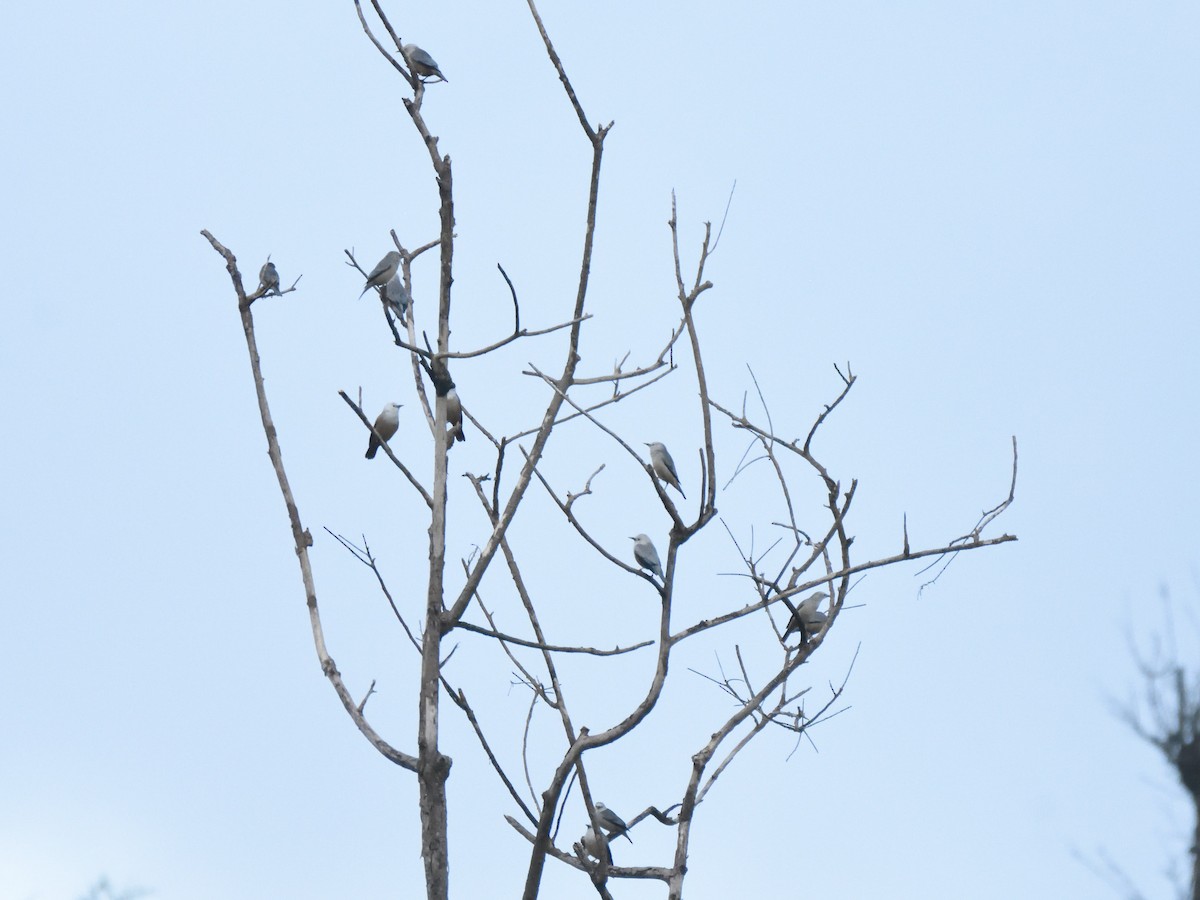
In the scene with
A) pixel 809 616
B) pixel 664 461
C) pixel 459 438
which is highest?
pixel 664 461

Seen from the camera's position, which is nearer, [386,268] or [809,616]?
[809,616]

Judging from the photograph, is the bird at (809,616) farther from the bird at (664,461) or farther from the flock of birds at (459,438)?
the bird at (664,461)

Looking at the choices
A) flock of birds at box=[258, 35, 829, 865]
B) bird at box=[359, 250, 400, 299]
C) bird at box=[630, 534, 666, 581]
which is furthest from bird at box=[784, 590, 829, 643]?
bird at box=[359, 250, 400, 299]

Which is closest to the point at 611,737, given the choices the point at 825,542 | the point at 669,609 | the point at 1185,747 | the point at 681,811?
the point at 669,609

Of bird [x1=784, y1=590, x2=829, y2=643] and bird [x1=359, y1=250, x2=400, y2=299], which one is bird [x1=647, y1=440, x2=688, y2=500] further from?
bird [x1=359, y1=250, x2=400, y2=299]

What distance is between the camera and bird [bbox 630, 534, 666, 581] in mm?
8971

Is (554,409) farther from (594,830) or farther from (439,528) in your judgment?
(594,830)

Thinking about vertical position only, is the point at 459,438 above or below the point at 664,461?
below

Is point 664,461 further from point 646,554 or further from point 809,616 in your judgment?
point 809,616

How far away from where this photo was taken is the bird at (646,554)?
8.97m

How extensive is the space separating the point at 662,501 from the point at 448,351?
33.9 inches

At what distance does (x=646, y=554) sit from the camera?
9.36 m

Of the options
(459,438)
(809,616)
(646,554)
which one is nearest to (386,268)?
(459,438)

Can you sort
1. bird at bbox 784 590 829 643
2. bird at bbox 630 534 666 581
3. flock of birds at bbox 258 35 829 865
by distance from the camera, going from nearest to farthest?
1. bird at bbox 784 590 829 643
2. flock of birds at bbox 258 35 829 865
3. bird at bbox 630 534 666 581
